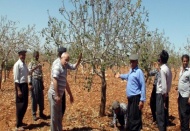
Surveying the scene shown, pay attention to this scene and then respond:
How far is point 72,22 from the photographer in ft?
25.7

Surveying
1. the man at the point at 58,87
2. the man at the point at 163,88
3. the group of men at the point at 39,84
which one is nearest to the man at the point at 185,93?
the man at the point at 163,88

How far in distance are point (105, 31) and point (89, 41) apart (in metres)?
0.51

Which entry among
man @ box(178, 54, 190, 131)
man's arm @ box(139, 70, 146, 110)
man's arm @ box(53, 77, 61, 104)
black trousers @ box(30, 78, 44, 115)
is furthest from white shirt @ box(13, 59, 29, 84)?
man @ box(178, 54, 190, 131)

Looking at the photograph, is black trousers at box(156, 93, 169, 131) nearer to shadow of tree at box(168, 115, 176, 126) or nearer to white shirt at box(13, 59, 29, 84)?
shadow of tree at box(168, 115, 176, 126)

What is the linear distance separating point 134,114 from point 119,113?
105cm

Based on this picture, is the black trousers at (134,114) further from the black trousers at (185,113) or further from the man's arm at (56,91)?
the man's arm at (56,91)

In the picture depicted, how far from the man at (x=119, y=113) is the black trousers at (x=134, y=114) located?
70 centimetres

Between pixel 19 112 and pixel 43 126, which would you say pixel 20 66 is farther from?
pixel 43 126

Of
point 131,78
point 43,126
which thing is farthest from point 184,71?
point 43,126

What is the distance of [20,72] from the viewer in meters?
7.36

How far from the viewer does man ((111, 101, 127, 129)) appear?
719cm

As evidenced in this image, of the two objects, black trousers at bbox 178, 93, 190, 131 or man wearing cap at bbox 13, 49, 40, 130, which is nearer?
black trousers at bbox 178, 93, 190, 131

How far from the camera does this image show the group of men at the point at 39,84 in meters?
6.19

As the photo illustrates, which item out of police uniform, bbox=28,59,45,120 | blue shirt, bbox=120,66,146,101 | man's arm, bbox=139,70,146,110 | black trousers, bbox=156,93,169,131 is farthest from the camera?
police uniform, bbox=28,59,45,120
